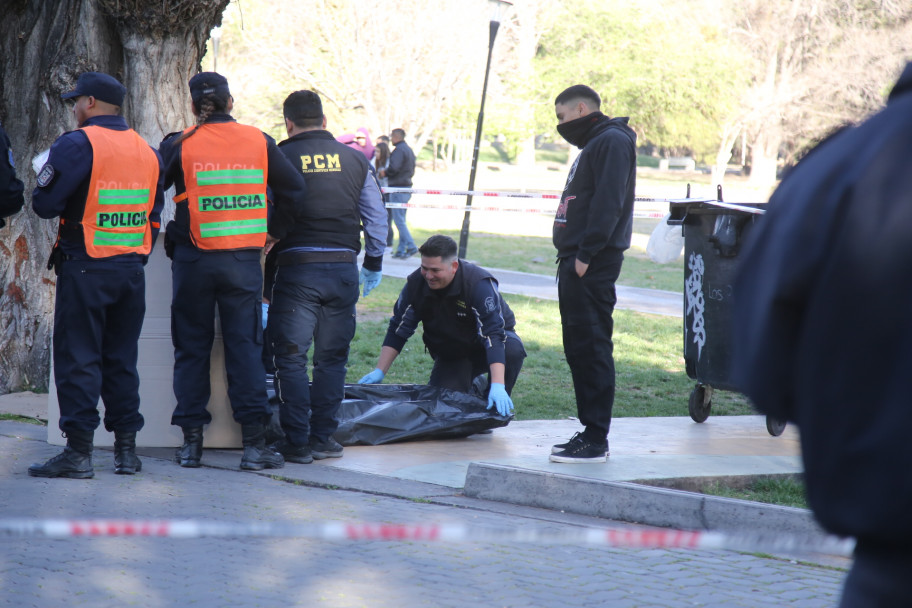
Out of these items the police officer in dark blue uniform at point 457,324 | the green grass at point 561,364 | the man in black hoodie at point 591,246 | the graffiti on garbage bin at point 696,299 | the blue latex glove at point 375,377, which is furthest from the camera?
the green grass at point 561,364

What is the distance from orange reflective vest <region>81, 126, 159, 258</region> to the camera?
493cm

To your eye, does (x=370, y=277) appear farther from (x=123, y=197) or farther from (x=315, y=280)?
(x=123, y=197)

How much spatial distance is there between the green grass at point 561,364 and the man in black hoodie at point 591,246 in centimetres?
119

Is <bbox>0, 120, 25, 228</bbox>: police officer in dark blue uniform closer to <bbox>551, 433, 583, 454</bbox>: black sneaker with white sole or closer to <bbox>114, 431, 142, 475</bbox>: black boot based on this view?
<bbox>114, 431, 142, 475</bbox>: black boot

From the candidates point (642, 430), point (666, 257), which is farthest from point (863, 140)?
point (666, 257)

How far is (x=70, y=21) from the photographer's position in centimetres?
688

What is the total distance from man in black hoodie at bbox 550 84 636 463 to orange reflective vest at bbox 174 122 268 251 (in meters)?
1.60

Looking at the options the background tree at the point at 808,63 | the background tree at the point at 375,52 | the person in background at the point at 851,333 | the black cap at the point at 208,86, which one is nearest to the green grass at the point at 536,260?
the background tree at the point at 375,52

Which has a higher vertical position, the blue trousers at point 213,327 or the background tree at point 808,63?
the background tree at point 808,63

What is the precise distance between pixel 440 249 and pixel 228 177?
4.68 ft

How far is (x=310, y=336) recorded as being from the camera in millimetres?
5527

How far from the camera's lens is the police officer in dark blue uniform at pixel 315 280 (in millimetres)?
5477

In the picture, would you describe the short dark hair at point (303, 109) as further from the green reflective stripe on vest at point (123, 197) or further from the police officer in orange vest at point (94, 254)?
the green reflective stripe on vest at point (123, 197)

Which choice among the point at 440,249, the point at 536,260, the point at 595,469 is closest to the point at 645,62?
the point at 536,260
